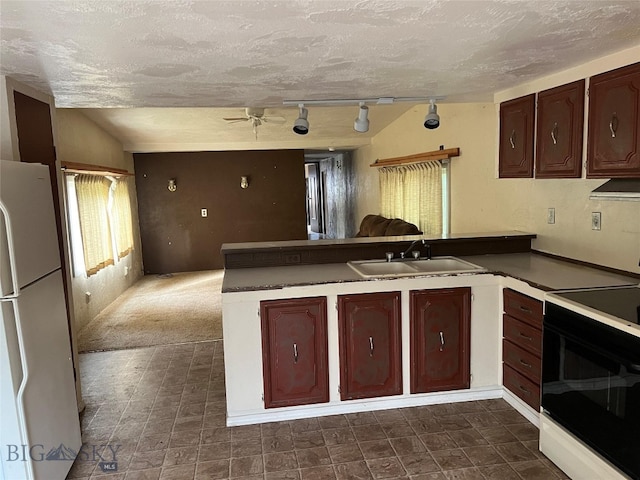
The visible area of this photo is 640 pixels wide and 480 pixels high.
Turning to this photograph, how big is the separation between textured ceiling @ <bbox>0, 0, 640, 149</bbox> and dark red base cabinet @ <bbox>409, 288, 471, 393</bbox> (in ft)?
4.44

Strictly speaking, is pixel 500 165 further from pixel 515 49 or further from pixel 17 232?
pixel 17 232

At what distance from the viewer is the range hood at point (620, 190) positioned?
2.27 metres

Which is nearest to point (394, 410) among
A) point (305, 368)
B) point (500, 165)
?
point (305, 368)

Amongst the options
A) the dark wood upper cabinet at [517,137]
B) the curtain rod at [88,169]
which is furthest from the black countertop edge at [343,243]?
the curtain rod at [88,169]

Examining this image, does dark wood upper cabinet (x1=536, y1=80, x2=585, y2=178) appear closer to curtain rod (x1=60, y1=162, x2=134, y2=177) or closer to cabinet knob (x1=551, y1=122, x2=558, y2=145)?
cabinet knob (x1=551, y1=122, x2=558, y2=145)

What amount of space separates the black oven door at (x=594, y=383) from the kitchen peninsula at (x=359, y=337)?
44 centimetres

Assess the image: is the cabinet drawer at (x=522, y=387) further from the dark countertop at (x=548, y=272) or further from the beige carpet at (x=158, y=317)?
the beige carpet at (x=158, y=317)

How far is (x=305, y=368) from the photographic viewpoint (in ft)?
9.32

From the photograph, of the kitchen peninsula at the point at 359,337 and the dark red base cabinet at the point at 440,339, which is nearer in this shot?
the kitchen peninsula at the point at 359,337

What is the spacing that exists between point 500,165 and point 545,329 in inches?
57.8

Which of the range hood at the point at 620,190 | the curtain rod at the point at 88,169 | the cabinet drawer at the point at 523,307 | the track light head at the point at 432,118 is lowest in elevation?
the cabinet drawer at the point at 523,307

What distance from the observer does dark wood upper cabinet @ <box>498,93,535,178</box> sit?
305 centimetres

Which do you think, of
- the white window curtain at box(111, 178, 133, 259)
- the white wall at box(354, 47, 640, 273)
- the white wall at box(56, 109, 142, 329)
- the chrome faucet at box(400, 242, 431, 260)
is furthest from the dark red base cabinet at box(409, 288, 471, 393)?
the white window curtain at box(111, 178, 133, 259)

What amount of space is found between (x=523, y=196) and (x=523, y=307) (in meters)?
1.28
